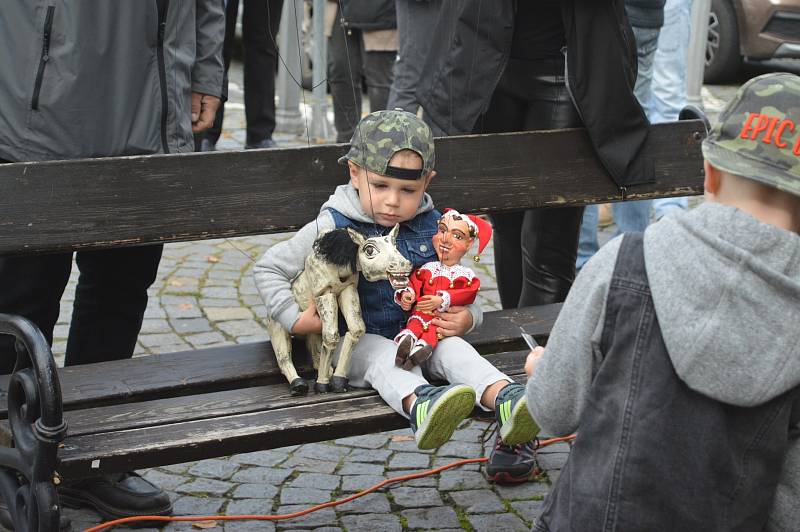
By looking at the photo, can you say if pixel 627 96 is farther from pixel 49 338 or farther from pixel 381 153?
pixel 49 338

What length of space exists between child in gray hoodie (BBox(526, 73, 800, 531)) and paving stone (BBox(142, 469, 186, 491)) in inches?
80.1

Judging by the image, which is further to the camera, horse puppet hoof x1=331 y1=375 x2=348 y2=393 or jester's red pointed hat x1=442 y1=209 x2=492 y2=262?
jester's red pointed hat x1=442 y1=209 x2=492 y2=262

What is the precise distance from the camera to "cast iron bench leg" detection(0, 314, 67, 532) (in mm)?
2932

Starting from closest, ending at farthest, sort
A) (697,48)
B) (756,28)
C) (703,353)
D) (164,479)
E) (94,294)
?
(703,353) < (94,294) < (164,479) < (697,48) < (756,28)

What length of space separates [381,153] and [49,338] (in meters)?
1.21

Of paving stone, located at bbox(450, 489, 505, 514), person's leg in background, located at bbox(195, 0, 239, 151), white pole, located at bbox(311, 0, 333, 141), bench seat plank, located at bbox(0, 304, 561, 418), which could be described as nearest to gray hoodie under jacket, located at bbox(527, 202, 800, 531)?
bench seat plank, located at bbox(0, 304, 561, 418)

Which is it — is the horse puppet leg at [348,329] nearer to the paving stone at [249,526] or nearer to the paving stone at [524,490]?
the paving stone at [249,526]

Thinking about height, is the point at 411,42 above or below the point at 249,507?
above

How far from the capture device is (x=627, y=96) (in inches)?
167

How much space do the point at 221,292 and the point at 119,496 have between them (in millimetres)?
2480

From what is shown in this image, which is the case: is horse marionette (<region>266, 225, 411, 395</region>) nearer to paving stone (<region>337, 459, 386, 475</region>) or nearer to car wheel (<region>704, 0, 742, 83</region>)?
paving stone (<region>337, 459, 386, 475</region>)

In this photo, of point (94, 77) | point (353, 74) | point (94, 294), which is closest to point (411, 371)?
point (94, 294)

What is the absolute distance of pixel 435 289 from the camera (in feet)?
11.9

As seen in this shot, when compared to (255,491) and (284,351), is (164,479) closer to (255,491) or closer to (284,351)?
(255,491)
